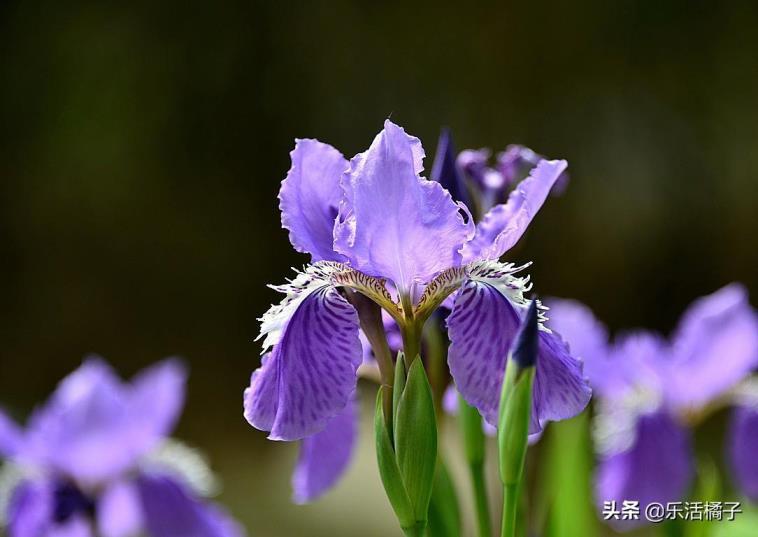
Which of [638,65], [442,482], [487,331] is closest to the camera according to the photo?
[487,331]

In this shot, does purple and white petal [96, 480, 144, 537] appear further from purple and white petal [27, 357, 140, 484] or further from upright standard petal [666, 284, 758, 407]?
upright standard petal [666, 284, 758, 407]

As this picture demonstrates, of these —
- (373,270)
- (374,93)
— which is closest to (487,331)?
(373,270)

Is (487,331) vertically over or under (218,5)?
under

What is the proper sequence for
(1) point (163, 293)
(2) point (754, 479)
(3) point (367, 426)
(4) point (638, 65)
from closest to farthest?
(2) point (754, 479) < (3) point (367, 426) < (4) point (638, 65) < (1) point (163, 293)

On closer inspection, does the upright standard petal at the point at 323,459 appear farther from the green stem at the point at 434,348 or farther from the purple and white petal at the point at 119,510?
the purple and white petal at the point at 119,510

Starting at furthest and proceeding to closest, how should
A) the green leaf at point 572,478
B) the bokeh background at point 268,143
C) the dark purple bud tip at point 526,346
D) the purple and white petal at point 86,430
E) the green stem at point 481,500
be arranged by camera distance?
the bokeh background at point 268,143, the purple and white petal at point 86,430, the green leaf at point 572,478, the green stem at point 481,500, the dark purple bud tip at point 526,346

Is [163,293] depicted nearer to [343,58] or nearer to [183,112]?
[183,112]

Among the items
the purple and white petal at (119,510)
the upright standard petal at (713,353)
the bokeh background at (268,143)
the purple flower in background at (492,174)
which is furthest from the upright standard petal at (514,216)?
the bokeh background at (268,143)
